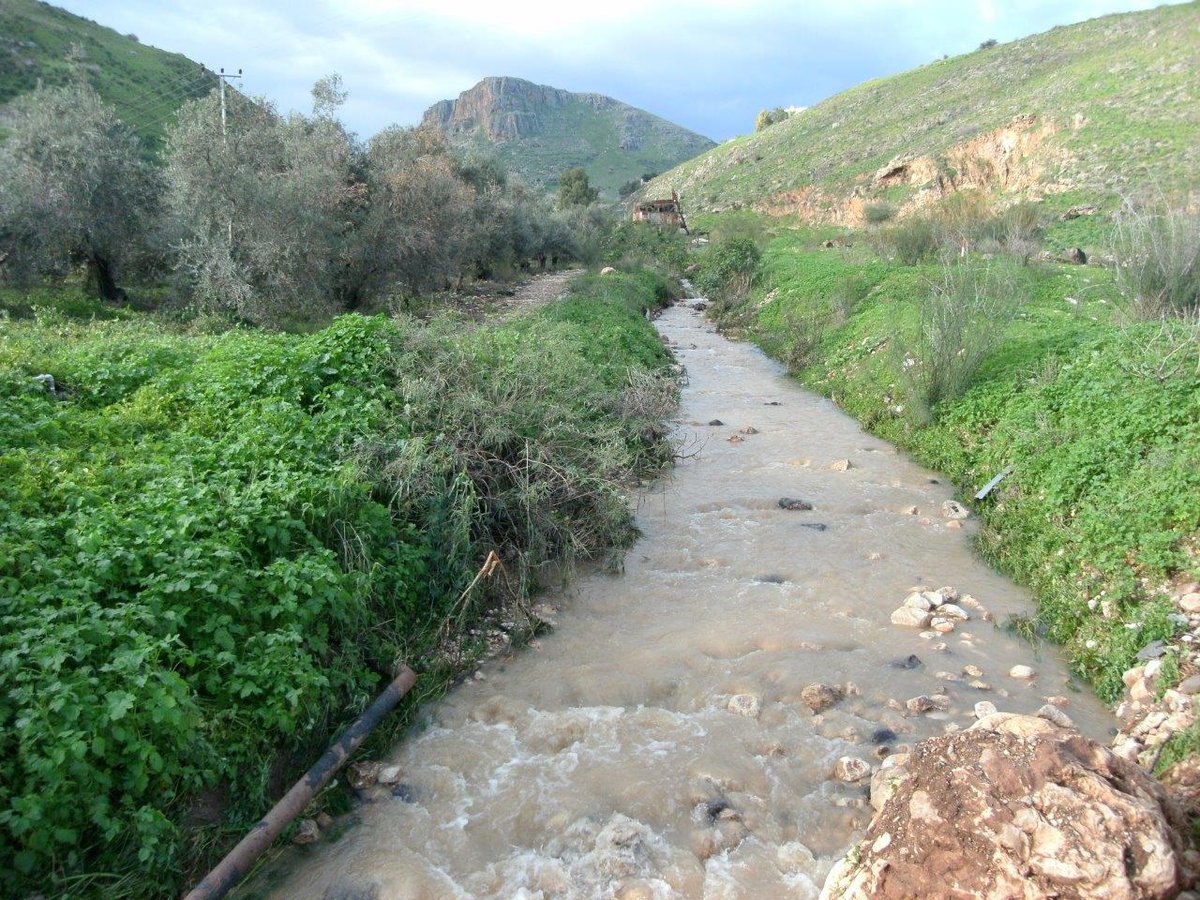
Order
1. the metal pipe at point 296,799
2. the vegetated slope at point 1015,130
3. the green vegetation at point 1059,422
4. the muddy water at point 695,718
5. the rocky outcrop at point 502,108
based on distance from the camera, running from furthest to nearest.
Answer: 1. the rocky outcrop at point 502,108
2. the vegetated slope at point 1015,130
3. the green vegetation at point 1059,422
4. the muddy water at point 695,718
5. the metal pipe at point 296,799

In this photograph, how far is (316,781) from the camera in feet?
15.1

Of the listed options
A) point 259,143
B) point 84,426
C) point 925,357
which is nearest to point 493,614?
point 84,426

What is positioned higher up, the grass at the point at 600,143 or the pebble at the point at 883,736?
the grass at the point at 600,143

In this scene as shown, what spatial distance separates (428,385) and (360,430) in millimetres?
995

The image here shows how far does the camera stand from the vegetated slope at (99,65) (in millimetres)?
35375

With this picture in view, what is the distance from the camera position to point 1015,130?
3594cm

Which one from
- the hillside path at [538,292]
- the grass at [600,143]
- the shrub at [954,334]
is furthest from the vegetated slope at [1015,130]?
the grass at [600,143]

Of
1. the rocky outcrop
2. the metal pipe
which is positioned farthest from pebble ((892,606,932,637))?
the rocky outcrop

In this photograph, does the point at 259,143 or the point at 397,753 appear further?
the point at 259,143

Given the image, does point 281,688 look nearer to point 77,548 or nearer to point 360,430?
point 77,548

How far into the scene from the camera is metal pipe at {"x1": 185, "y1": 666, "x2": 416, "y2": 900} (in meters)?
3.88

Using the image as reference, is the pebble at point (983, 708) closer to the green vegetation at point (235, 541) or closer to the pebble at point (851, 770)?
the pebble at point (851, 770)

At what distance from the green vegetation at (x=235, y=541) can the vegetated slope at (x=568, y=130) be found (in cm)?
10362

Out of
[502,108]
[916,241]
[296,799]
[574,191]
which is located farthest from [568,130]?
[296,799]
